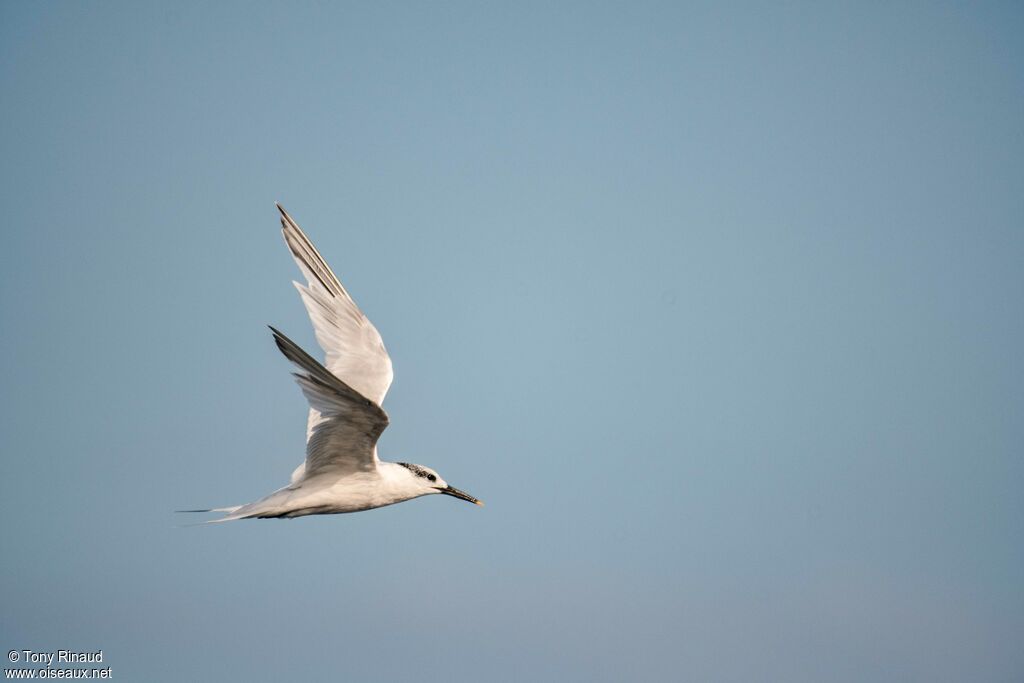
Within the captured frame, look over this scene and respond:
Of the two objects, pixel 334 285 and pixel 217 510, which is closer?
pixel 217 510

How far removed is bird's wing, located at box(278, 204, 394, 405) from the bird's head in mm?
1366

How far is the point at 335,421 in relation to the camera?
14.5 metres

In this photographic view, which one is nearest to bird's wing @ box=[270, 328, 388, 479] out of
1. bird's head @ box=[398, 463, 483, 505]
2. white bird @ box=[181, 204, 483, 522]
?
white bird @ box=[181, 204, 483, 522]

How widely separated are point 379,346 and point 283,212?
2798 mm

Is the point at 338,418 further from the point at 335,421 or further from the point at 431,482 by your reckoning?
the point at 431,482

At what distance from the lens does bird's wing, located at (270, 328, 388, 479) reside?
13.0 metres

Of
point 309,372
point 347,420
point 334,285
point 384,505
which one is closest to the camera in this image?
point 309,372

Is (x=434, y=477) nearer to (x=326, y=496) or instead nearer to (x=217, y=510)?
(x=326, y=496)

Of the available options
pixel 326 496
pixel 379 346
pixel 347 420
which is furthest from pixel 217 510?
pixel 379 346

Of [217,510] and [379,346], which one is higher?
[379,346]

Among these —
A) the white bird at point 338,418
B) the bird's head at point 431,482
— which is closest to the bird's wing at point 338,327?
the white bird at point 338,418

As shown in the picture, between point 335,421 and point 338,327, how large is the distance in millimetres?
3767

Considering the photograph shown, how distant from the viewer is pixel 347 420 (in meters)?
14.4

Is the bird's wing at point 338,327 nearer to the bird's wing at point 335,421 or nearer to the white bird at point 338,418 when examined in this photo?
the white bird at point 338,418
